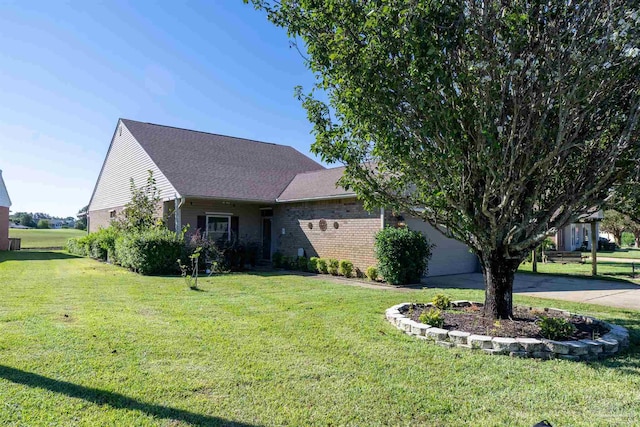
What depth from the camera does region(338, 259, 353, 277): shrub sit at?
44.7ft

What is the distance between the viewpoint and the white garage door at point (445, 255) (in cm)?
1337

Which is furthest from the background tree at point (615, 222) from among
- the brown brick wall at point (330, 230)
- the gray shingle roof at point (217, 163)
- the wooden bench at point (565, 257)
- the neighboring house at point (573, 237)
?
the gray shingle roof at point (217, 163)

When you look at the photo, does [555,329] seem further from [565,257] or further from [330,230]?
[565,257]

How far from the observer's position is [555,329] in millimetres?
5324

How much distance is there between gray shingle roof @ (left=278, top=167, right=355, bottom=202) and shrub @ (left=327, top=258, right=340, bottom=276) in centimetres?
235

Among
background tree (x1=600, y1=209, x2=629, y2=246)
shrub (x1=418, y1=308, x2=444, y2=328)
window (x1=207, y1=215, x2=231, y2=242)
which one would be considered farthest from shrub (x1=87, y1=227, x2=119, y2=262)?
background tree (x1=600, y1=209, x2=629, y2=246)

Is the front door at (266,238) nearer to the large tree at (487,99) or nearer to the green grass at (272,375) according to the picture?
the green grass at (272,375)

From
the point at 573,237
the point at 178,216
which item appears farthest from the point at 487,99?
the point at 573,237

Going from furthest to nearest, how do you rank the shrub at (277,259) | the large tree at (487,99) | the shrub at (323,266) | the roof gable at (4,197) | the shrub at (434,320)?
the roof gable at (4,197)
the shrub at (277,259)
the shrub at (323,266)
the shrub at (434,320)
the large tree at (487,99)

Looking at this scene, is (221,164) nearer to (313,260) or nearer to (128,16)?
(313,260)

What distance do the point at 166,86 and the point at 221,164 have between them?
5140 mm

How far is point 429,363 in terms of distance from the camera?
4.73 m

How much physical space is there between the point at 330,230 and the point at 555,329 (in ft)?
32.6

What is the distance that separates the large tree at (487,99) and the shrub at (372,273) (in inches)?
241
